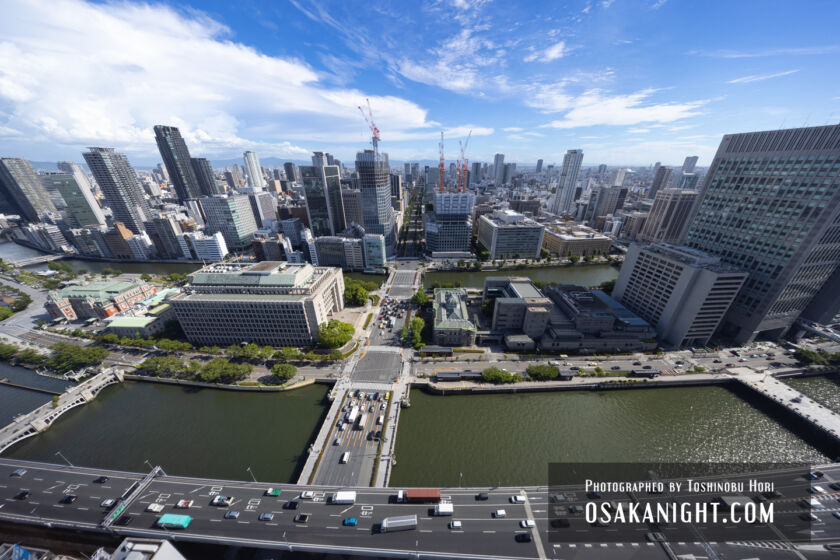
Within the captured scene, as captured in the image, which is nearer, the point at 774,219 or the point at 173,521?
the point at 173,521

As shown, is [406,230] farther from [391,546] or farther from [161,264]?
[391,546]

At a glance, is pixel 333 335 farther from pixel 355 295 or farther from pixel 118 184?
pixel 118 184

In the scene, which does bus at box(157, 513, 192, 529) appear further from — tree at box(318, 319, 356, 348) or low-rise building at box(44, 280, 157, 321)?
low-rise building at box(44, 280, 157, 321)

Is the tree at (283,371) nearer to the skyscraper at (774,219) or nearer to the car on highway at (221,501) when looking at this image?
the car on highway at (221,501)

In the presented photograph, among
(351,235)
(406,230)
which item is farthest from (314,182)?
(406,230)

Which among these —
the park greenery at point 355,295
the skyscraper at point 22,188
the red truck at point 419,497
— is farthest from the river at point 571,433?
the skyscraper at point 22,188

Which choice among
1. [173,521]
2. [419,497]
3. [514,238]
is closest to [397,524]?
[419,497]
